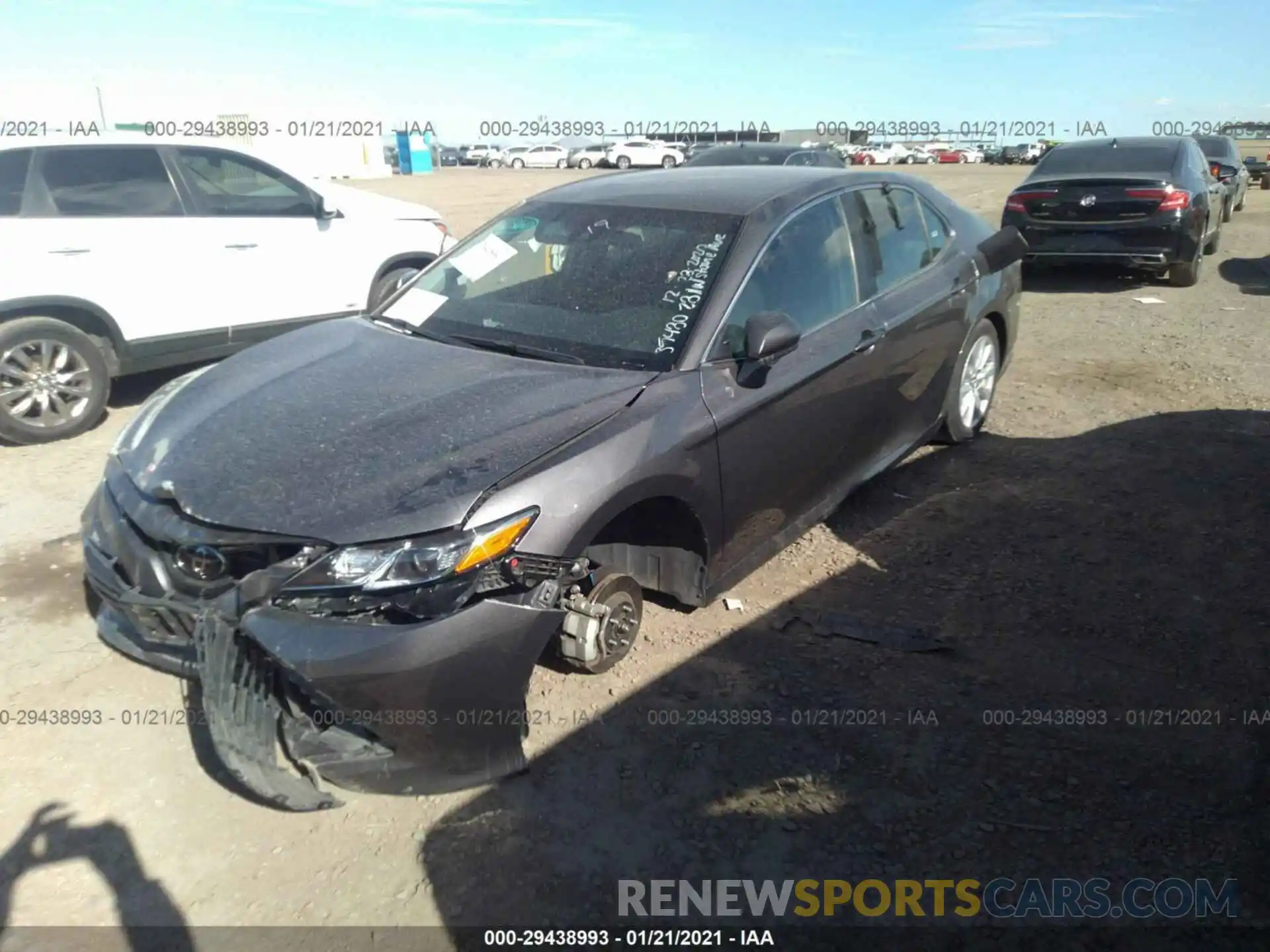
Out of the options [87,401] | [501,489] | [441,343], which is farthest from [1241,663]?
[87,401]

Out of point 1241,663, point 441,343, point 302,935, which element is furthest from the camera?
point 441,343

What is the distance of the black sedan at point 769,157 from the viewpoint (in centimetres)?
1423

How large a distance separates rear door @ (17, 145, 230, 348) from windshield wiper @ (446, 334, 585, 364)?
3.39 m

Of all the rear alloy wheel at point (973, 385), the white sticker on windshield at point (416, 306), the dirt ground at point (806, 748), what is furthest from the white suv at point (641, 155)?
the dirt ground at point (806, 748)

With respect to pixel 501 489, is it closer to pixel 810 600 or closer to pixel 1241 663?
A: pixel 810 600

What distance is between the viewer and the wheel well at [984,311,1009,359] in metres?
5.48

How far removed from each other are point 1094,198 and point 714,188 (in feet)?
23.5

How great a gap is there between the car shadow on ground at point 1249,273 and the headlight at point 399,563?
410 inches

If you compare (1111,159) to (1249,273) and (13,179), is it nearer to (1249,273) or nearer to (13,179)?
(1249,273)

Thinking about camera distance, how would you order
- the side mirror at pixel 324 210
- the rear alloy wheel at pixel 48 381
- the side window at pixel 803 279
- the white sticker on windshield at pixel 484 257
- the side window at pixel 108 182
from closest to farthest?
the side window at pixel 803 279, the white sticker on windshield at pixel 484 257, the rear alloy wheel at pixel 48 381, the side window at pixel 108 182, the side mirror at pixel 324 210

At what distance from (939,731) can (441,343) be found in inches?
90.4

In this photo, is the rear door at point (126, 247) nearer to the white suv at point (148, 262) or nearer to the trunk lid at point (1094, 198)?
the white suv at point (148, 262)

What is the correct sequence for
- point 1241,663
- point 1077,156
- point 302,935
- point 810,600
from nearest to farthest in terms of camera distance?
point 302,935 → point 1241,663 → point 810,600 → point 1077,156

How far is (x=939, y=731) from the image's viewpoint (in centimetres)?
318
